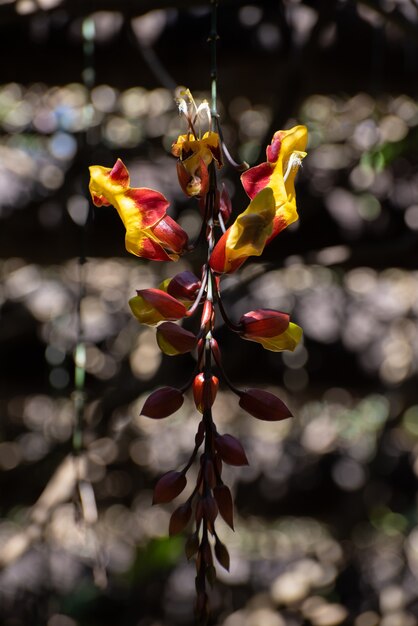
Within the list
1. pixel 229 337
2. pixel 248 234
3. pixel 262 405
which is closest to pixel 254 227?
pixel 248 234

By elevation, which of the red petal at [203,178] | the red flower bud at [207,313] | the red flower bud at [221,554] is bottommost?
the red flower bud at [221,554]

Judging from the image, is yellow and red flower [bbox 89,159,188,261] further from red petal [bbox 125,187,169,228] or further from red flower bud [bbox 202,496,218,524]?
red flower bud [bbox 202,496,218,524]

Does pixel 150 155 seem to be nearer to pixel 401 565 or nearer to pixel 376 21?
pixel 376 21

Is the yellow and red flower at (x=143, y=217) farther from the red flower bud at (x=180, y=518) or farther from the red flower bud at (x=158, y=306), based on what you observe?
the red flower bud at (x=180, y=518)

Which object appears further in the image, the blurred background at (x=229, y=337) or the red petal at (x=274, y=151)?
the blurred background at (x=229, y=337)

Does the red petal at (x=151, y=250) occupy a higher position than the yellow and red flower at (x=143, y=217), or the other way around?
the yellow and red flower at (x=143, y=217)

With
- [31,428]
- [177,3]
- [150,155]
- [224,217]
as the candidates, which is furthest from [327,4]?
[31,428]

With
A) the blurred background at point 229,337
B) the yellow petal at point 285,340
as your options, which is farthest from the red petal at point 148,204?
the blurred background at point 229,337
